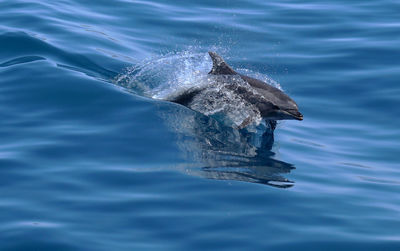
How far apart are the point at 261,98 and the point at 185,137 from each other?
1810 mm

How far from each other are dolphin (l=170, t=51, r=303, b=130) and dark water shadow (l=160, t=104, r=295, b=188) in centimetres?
30

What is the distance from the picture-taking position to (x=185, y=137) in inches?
378

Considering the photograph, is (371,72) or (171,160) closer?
(171,160)

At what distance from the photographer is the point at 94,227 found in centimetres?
667

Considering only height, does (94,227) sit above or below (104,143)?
below

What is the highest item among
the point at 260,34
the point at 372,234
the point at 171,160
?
the point at 260,34

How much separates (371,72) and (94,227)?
27.4ft

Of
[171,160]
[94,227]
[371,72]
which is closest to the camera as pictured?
[94,227]

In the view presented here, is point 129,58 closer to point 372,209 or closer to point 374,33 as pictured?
point 374,33

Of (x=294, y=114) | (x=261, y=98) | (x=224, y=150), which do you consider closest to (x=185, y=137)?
(x=224, y=150)

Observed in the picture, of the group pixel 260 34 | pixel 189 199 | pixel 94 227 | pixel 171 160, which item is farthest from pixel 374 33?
pixel 94 227

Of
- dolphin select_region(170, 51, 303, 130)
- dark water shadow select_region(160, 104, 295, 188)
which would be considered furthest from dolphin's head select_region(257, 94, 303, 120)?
dark water shadow select_region(160, 104, 295, 188)

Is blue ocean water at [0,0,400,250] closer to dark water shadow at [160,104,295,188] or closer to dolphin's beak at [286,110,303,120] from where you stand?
dark water shadow at [160,104,295,188]

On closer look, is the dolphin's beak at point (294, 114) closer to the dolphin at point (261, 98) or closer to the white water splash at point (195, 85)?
the dolphin at point (261, 98)
